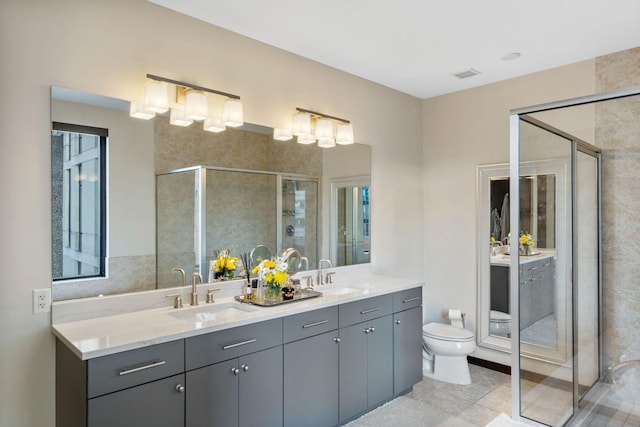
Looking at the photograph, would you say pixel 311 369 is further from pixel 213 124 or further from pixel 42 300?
pixel 213 124

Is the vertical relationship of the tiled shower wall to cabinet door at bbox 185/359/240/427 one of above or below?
above

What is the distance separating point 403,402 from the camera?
311 centimetres

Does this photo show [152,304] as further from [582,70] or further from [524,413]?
[582,70]

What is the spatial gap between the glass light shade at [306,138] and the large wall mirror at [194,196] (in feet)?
0.16

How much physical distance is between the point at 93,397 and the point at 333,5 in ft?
7.56

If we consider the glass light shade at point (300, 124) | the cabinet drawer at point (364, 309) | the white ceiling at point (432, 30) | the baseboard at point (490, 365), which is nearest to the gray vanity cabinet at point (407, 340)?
the cabinet drawer at point (364, 309)

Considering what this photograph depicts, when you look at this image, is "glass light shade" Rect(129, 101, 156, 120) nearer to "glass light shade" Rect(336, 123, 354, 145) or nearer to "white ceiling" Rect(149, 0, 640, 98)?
"white ceiling" Rect(149, 0, 640, 98)

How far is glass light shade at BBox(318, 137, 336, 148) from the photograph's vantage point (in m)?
3.21

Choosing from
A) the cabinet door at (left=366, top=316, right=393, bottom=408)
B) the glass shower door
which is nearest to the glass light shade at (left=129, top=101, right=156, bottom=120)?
the cabinet door at (left=366, top=316, right=393, bottom=408)

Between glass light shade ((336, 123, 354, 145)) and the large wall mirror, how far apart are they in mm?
82

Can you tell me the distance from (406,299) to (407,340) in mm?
325

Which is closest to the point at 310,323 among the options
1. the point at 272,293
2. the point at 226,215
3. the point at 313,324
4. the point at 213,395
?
the point at 313,324

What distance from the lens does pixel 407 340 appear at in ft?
10.5

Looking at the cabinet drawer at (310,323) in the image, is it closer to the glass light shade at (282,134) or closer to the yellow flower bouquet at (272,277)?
the yellow flower bouquet at (272,277)
